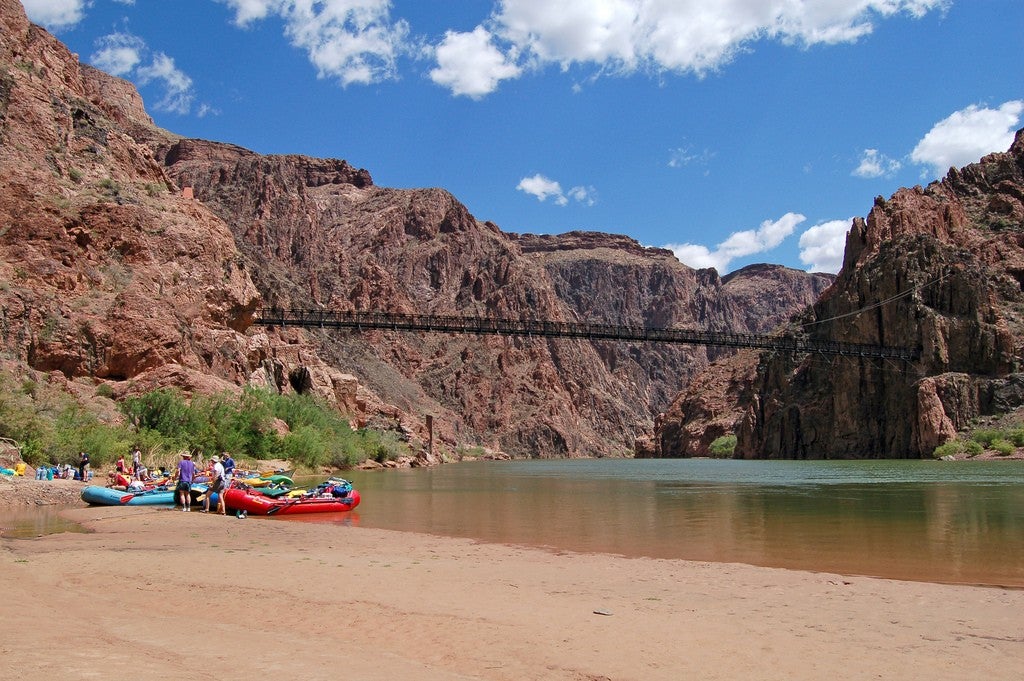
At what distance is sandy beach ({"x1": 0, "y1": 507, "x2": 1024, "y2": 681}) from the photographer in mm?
4875

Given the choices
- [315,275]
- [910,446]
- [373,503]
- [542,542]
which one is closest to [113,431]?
[373,503]

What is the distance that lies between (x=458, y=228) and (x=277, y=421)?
107432 mm

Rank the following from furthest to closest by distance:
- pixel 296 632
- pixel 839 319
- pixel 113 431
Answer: pixel 839 319, pixel 113 431, pixel 296 632

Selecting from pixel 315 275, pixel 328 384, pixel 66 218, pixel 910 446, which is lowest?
pixel 910 446

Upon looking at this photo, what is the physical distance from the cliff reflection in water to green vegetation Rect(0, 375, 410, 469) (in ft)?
23.8

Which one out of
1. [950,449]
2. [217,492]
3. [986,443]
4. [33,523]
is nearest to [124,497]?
[217,492]

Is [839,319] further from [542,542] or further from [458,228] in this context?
[458,228]

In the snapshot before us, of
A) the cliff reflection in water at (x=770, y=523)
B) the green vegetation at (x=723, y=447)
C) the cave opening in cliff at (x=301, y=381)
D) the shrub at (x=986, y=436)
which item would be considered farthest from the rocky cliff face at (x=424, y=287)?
the cliff reflection in water at (x=770, y=523)

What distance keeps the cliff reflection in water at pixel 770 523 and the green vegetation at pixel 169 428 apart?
23.8 feet

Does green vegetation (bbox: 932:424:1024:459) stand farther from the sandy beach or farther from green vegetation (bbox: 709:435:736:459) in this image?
the sandy beach

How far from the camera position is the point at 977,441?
53875mm

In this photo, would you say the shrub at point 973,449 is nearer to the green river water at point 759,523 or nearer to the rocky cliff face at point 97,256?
the green river water at point 759,523

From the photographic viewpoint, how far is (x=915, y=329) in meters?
65.1

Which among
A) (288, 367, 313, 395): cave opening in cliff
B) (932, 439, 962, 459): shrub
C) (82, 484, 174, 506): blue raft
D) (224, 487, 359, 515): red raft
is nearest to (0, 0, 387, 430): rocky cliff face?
(288, 367, 313, 395): cave opening in cliff
